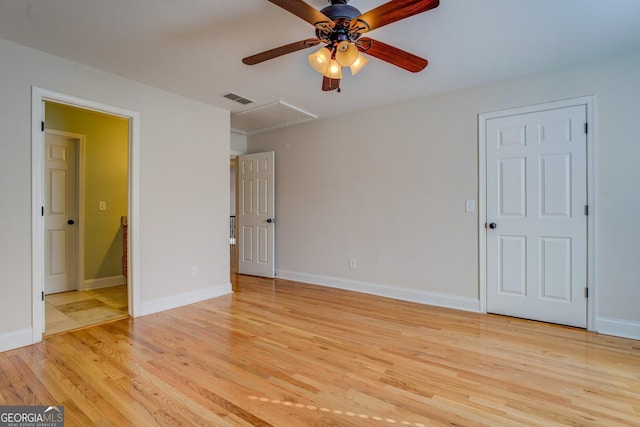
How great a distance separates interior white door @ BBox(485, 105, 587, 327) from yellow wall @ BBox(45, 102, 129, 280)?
4852 millimetres

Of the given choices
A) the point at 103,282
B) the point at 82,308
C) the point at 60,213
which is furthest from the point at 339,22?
the point at 103,282

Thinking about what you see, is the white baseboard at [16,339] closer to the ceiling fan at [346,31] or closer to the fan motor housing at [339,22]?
the ceiling fan at [346,31]

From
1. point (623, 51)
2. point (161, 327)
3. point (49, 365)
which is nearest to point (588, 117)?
point (623, 51)

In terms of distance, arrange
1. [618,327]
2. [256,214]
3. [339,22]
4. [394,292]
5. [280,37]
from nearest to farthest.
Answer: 1. [339,22]
2. [280,37]
3. [618,327]
4. [394,292]
5. [256,214]

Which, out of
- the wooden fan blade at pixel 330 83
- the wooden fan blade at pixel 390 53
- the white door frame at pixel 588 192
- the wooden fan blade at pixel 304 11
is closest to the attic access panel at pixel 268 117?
the wooden fan blade at pixel 330 83

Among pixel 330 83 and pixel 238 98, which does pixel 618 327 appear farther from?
pixel 238 98

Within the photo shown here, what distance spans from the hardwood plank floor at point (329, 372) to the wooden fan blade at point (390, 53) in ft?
7.10

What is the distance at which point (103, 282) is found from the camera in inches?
179

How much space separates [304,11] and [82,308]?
12.7 feet

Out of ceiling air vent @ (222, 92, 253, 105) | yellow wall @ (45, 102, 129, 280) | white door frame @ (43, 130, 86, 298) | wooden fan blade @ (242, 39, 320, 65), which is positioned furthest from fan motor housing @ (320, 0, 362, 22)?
white door frame @ (43, 130, 86, 298)

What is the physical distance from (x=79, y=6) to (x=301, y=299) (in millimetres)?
3349

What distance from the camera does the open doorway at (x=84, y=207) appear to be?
13.5 ft

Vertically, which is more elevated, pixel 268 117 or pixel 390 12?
pixel 268 117

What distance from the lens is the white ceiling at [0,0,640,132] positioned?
208cm
